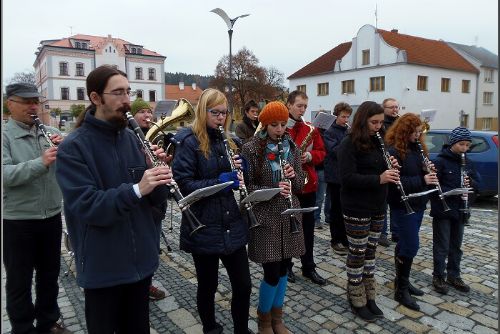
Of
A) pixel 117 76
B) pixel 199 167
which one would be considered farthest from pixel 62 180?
pixel 199 167

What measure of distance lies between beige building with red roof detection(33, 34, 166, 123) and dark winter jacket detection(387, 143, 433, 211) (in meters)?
55.1

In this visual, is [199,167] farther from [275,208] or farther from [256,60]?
[256,60]

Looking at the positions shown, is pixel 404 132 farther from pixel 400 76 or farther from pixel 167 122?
pixel 400 76

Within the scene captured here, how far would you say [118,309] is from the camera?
7.84 ft

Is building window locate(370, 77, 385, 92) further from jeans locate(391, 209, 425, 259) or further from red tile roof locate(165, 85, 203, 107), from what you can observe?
red tile roof locate(165, 85, 203, 107)

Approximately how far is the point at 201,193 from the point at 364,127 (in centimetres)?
181

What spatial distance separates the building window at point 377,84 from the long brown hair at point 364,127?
34.9 m

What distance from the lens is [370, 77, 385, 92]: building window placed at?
36.2 meters

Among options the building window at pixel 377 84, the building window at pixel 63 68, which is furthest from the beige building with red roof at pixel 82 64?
the building window at pixel 377 84

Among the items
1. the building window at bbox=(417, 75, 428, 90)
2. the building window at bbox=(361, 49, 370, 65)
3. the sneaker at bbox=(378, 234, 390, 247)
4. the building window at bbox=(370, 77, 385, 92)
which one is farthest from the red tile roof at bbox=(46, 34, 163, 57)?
the sneaker at bbox=(378, 234, 390, 247)

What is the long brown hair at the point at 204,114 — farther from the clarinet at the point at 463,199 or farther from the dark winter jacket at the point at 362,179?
the clarinet at the point at 463,199

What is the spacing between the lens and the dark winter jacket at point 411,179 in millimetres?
3990

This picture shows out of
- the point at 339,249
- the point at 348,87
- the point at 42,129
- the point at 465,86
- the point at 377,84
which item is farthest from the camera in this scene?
the point at 465,86

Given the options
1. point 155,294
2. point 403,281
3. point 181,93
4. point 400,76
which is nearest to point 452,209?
point 403,281
